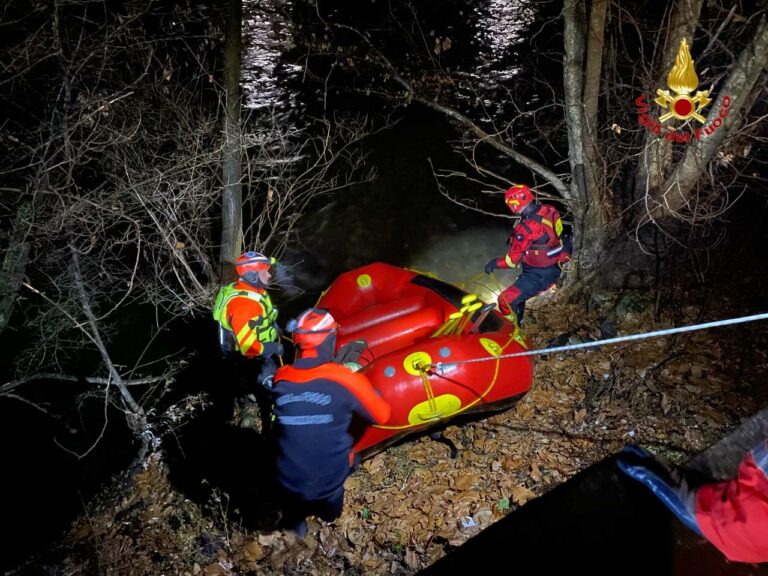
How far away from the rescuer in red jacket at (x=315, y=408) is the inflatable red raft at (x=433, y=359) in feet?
2.89

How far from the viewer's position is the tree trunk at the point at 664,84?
226 inches

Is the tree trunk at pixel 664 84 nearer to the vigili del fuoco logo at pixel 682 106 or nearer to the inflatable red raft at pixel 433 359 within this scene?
the vigili del fuoco logo at pixel 682 106

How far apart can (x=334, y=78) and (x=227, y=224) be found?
39.4ft

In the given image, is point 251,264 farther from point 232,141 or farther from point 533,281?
point 533,281

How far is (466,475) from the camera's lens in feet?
15.9

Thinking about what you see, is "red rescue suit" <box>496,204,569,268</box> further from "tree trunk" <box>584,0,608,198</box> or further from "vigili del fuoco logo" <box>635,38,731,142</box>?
"vigili del fuoco logo" <box>635,38,731,142</box>

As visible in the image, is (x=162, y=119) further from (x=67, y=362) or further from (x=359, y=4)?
(x=359, y=4)

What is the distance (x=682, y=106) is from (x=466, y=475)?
210 inches

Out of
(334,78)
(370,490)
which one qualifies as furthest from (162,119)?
(334,78)

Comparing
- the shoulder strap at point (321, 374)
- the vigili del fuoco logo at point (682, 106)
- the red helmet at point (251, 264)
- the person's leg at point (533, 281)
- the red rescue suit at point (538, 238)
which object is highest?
the vigili del fuoco logo at point (682, 106)

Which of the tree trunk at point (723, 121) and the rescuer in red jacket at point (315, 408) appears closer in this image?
the rescuer in red jacket at point (315, 408)

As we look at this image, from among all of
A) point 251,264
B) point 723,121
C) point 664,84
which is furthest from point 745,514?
point 664,84

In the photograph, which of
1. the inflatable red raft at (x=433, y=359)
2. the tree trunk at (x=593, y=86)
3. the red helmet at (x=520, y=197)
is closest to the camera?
the inflatable red raft at (x=433, y=359)

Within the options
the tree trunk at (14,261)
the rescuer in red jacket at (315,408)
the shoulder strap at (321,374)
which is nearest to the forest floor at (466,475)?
the rescuer in red jacket at (315,408)
